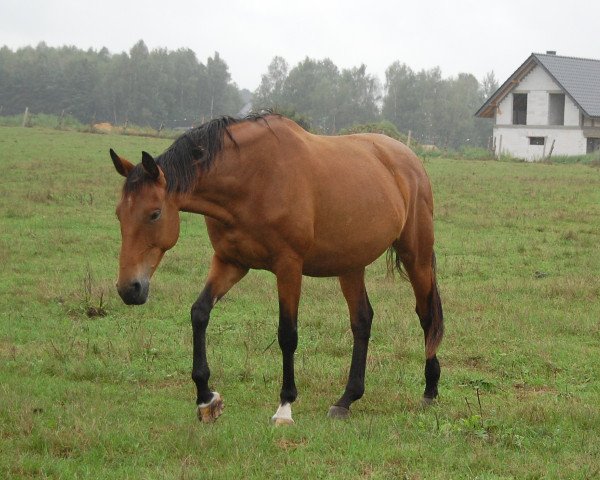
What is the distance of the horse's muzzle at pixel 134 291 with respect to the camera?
5.10 metres

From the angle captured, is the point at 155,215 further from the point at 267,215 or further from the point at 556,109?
the point at 556,109

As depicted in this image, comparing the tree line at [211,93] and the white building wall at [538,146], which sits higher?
the tree line at [211,93]

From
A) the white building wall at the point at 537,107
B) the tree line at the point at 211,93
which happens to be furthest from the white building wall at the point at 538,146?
the tree line at the point at 211,93

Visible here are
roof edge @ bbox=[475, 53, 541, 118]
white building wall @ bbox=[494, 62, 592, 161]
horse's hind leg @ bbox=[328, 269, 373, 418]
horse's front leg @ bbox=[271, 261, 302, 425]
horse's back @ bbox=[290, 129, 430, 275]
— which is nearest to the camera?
horse's front leg @ bbox=[271, 261, 302, 425]

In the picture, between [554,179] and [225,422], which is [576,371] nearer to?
A: [225,422]

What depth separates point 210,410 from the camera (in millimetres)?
5559

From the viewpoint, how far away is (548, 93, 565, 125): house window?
155 ft

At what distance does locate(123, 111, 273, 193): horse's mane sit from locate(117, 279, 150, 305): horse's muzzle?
58 cm

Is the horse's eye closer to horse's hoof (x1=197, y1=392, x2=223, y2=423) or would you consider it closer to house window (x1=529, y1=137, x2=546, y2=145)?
horse's hoof (x1=197, y1=392, x2=223, y2=423)

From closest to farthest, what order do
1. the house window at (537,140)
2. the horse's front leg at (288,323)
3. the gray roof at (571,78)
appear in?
the horse's front leg at (288,323)
the gray roof at (571,78)
the house window at (537,140)

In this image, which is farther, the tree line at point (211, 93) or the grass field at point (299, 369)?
the tree line at point (211, 93)

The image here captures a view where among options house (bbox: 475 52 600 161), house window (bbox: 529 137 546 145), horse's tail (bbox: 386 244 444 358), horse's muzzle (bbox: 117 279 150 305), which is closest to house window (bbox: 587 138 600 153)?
house (bbox: 475 52 600 161)

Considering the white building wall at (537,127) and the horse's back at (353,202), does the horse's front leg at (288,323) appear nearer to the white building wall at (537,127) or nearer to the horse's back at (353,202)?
the horse's back at (353,202)

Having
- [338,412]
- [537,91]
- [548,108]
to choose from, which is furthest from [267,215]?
[537,91]
